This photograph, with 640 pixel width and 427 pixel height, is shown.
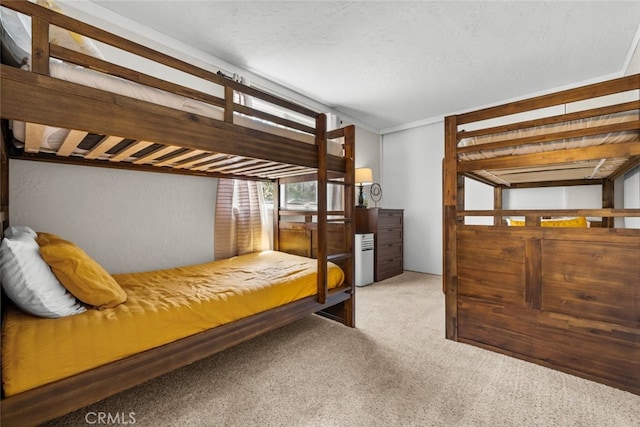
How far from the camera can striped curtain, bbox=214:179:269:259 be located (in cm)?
304

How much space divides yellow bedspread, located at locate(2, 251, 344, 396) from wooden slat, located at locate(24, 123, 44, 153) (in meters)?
0.86

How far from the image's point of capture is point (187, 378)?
1718mm

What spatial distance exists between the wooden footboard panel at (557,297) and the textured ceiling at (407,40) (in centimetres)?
179

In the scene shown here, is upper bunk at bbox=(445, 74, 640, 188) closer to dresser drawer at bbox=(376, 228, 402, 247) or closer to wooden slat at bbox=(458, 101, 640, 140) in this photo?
wooden slat at bbox=(458, 101, 640, 140)

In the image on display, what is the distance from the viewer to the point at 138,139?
1.32 metres

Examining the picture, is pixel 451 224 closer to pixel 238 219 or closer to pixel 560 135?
pixel 560 135

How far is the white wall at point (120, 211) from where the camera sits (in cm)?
201

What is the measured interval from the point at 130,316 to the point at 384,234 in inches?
137

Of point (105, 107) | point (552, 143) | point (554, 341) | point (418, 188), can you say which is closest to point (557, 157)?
point (552, 143)

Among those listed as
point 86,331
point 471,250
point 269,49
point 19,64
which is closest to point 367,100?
point 269,49

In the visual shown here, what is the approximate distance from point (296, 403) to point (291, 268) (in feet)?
3.53

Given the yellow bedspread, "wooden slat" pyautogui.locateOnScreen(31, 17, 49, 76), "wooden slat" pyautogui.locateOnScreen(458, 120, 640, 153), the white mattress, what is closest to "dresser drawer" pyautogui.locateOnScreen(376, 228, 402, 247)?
the yellow bedspread

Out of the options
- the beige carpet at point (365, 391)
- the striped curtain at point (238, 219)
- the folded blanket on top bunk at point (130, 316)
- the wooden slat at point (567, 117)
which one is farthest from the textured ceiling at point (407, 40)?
the beige carpet at point (365, 391)

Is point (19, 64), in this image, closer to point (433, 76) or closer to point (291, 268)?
point (291, 268)
